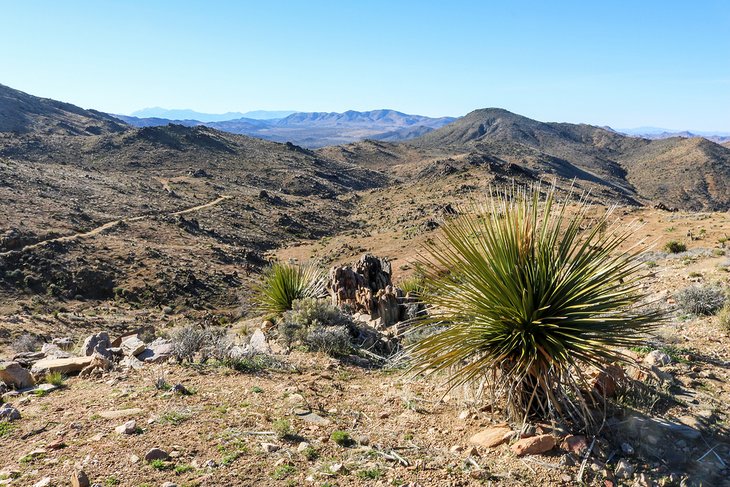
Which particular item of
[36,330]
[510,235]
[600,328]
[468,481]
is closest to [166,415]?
[468,481]

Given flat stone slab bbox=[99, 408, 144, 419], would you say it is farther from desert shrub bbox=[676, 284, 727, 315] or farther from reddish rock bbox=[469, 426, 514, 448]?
desert shrub bbox=[676, 284, 727, 315]

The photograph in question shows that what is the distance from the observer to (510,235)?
4152mm

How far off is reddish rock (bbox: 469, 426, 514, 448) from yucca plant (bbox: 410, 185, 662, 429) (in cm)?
20

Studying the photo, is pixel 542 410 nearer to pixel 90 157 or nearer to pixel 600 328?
pixel 600 328

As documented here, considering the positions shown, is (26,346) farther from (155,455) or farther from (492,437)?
(492,437)

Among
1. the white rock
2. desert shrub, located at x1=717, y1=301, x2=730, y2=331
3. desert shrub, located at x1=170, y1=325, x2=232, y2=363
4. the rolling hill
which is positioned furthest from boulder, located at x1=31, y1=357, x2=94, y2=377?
the rolling hill

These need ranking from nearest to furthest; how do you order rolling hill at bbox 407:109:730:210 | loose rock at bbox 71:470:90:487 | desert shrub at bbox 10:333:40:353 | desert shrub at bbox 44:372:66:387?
loose rock at bbox 71:470:90:487 < desert shrub at bbox 44:372:66:387 < desert shrub at bbox 10:333:40:353 < rolling hill at bbox 407:109:730:210

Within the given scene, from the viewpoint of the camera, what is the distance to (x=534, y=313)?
3957 millimetres

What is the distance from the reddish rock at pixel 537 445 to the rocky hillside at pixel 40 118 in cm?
8056

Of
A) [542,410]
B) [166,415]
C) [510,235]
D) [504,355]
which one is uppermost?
[510,235]

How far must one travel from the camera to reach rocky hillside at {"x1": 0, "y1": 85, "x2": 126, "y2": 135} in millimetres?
73562

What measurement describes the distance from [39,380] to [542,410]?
5957mm

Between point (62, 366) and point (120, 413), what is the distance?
Answer: 7.76ft

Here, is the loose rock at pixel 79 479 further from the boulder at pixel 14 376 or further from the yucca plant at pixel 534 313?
the boulder at pixel 14 376
